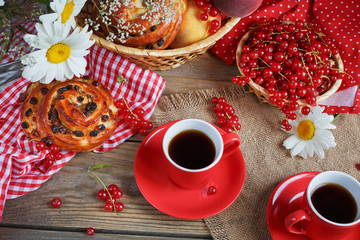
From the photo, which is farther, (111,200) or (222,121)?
(222,121)

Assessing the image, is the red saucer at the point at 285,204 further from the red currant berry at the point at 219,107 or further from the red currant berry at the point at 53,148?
the red currant berry at the point at 53,148

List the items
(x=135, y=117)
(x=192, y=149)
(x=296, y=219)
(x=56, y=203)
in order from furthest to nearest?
(x=135, y=117) → (x=56, y=203) → (x=192, y=149) → (x=296, y=219)

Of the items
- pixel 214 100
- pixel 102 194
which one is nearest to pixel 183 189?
pixel 102 194

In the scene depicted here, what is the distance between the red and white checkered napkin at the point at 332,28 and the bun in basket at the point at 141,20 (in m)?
0.27

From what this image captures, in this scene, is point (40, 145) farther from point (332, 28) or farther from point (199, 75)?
point (332, 28)

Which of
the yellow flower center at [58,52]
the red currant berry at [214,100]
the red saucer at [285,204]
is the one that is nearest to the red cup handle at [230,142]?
→ the red saucer at [285,204]

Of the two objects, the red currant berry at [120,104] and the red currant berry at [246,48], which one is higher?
the red currant berry at [246,48]

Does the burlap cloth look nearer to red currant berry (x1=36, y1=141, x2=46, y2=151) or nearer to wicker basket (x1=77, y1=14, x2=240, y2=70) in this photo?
wicker basket (x1=77, y1=14, x2=240, y2=70)

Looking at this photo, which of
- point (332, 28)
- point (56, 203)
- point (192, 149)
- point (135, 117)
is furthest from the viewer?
point (332, 28)

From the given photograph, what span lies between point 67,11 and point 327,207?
0.87m

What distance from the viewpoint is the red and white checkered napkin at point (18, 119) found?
1082mm

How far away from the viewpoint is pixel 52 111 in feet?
3.57

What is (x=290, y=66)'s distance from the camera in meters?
1.17

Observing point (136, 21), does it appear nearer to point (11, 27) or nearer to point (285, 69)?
point (11, 27)
